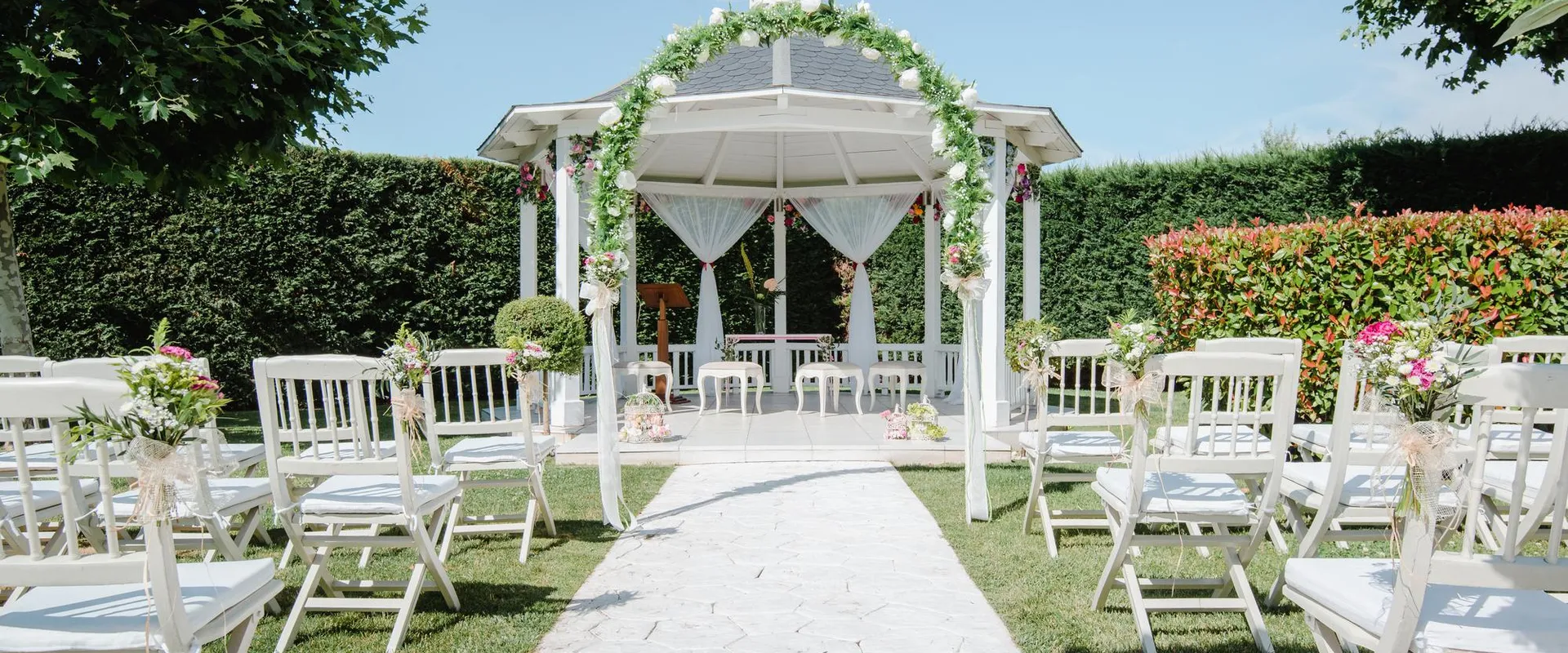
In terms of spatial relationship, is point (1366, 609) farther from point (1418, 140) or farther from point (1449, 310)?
point (1418, 140)

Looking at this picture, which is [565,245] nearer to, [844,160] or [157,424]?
[844,160]

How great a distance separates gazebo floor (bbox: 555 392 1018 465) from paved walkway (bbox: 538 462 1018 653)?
3.79ft

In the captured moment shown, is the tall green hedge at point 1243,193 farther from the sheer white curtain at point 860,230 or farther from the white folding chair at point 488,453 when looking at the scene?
the white folding chair at point 488,453

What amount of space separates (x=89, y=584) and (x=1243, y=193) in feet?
35.4

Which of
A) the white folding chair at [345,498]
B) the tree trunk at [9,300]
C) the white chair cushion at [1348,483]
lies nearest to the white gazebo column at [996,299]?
the white chair cushion at [1348,483]

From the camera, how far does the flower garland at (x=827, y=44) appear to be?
5246mm

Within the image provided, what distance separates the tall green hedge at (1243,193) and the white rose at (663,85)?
17.0 ft

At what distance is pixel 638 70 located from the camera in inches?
213

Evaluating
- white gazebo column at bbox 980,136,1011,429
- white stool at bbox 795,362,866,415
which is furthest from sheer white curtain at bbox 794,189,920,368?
white gazebo column at bbox 980,136,1011,429

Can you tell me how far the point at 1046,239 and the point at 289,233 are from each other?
9.18m

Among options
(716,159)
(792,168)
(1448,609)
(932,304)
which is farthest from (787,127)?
(1448,609)

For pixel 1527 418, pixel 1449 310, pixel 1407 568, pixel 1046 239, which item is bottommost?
pixel 1407 568

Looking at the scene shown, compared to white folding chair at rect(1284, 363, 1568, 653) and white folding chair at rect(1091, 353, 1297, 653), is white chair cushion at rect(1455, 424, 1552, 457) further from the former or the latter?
white folding chair at rect(1284, 363, 1568, 653)

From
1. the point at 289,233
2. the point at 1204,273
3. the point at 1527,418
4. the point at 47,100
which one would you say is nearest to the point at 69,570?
the point at 1527,418
